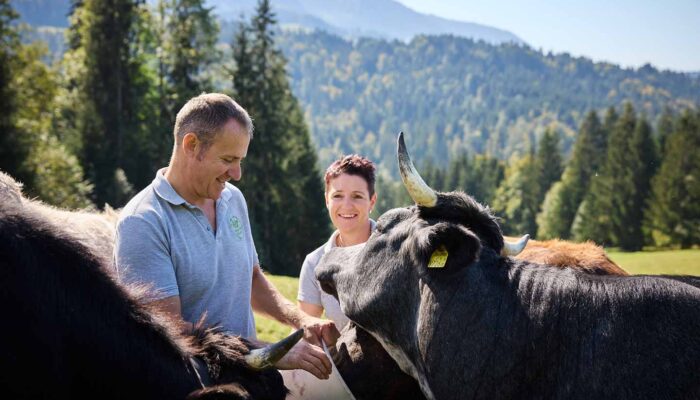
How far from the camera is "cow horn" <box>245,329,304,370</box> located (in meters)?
3.46

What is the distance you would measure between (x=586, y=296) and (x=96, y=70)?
4342cm

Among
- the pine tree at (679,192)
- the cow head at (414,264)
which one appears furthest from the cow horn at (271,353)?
the pine tree at (679,192)

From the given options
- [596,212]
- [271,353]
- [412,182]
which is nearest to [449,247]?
[412,182]

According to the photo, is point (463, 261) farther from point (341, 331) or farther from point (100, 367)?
point (100, 367)

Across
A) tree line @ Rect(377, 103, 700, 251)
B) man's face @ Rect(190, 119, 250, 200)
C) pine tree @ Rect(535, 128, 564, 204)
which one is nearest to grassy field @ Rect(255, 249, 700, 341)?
man's face @ Rect(190, 119, 250, 200)

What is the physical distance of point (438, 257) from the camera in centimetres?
419

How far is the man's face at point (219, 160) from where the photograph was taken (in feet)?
15.0

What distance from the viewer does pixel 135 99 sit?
146 ft

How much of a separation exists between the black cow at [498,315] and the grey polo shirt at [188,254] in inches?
34.3

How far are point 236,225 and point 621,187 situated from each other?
253ft

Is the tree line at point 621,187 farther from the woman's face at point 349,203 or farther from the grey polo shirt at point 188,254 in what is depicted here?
the grey polo shirt at point 188,254

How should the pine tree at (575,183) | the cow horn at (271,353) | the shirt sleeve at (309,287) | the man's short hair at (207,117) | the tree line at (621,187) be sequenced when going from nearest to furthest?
the cow horn at (271,353), the man's short hair at (207,117), the shirt sleeve at (309,287), the tree line at (621,187), the pine tree at (575,183)

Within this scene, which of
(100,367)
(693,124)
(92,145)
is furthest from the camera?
(693,124)

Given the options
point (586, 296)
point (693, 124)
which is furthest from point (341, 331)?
point (693, 124)
